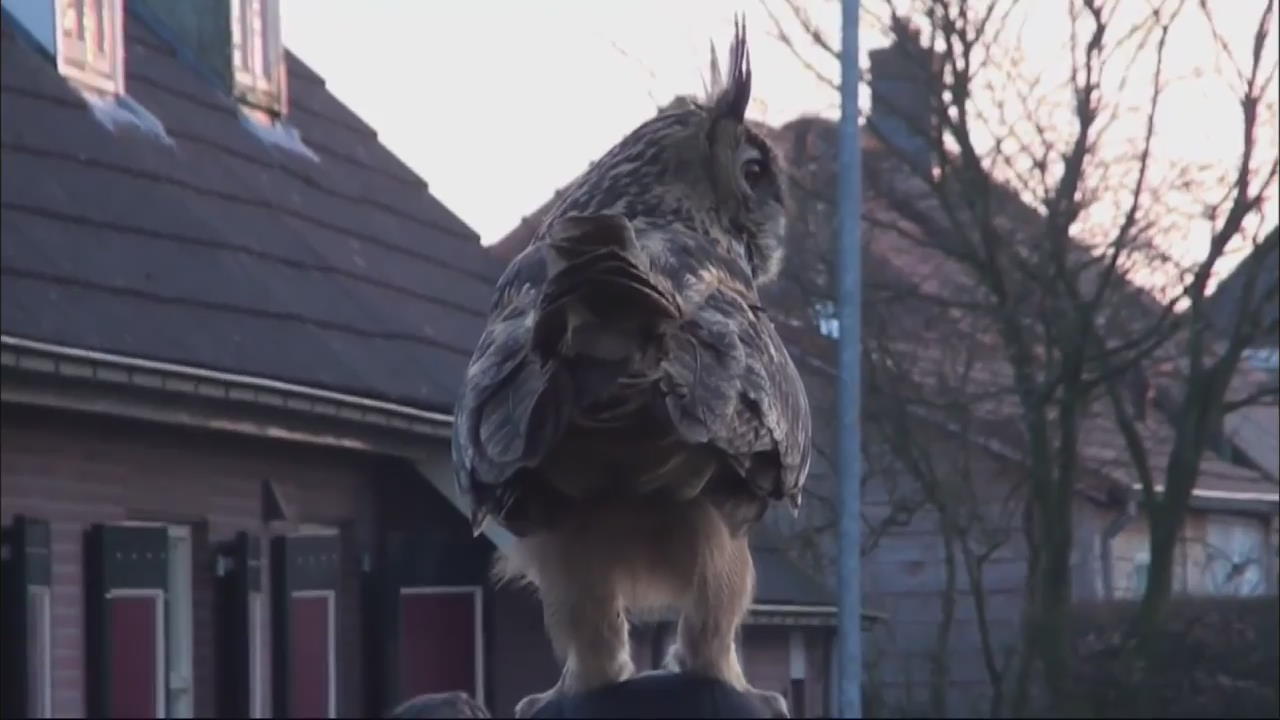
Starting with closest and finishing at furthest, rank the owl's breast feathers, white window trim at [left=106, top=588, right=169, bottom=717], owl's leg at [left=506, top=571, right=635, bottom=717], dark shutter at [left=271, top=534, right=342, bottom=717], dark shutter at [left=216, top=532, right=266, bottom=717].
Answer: the owl's breast feathers, owl's leg at [left=506, top=571, right=635, bottom=717], white window trim at [left=106, top=588, right=169, bottom=717], dark shutter at [left=216, top=532, right=266, bottom=717], dark shutter at [left=271, top=534, right=342, bottom=717]

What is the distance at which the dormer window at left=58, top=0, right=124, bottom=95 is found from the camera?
39.1 feet

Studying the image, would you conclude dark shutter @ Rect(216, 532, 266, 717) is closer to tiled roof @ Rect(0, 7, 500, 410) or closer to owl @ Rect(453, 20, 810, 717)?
tiled roof @ Rect(0, 7, 500, 410)

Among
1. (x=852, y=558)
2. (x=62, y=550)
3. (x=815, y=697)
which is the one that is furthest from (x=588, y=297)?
(x=815, y=697)

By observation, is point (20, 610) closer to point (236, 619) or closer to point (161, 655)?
point (161, 655)

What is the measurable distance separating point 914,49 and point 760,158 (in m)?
17.6

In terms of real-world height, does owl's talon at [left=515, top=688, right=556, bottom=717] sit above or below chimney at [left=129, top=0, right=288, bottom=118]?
below

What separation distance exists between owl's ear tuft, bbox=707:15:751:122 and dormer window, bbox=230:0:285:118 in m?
9.42

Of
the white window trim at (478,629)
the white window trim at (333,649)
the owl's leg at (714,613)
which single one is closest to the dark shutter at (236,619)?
the white window trim at (333,649)

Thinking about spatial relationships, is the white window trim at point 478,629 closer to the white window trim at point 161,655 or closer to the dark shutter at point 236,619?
the dark shutter at point 236,619

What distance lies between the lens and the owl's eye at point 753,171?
4785mm

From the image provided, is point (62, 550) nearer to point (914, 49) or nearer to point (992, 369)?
point (914, 49)

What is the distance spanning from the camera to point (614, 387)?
314cm

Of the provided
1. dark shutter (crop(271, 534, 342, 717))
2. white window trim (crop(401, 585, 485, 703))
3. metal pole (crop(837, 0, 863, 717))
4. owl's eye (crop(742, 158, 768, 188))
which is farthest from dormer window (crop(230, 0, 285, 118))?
owl's eye (crop(742, 158, 768, 188))

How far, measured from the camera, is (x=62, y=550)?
1071cm
